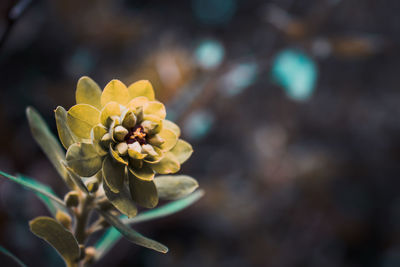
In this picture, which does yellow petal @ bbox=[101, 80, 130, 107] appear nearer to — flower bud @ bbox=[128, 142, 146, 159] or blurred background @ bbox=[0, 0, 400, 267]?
flower bud @ bbox=[128, 142, 146, 159]

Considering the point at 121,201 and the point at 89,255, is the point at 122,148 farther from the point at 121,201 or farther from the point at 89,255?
the point at 89,255

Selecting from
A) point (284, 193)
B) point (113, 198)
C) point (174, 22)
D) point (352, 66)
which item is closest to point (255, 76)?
point (284, 193)

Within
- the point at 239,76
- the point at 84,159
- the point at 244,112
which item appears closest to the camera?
the point at 84,159

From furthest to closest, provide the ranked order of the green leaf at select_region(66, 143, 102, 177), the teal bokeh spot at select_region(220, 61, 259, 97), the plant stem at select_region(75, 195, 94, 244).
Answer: the teal bokeh spot at select_region(220, 61, 259, 97)
the plant stem at select_region(75, 195, 94, 244)
the green leaf at select_region(66, 143, 102, 177)

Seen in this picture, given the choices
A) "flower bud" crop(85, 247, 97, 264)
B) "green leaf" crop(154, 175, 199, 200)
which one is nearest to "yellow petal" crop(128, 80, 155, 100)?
"green leaf" crop(154, 175, 199, 200)

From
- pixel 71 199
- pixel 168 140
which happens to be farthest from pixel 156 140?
pixel 71 199

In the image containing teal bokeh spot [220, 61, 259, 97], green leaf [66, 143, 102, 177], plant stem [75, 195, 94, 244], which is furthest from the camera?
teal bokeh spot [220, 61, 259, 97]

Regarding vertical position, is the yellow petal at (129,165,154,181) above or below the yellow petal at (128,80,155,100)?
below

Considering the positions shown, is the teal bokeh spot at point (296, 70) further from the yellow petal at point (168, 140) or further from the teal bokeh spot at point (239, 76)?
the yellow petal at point (168, 140)
